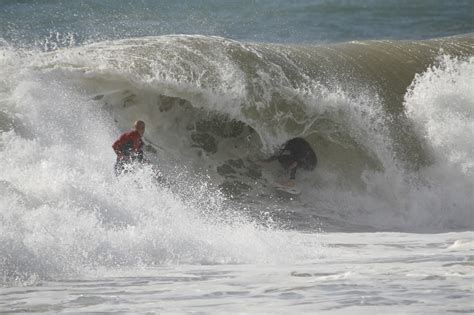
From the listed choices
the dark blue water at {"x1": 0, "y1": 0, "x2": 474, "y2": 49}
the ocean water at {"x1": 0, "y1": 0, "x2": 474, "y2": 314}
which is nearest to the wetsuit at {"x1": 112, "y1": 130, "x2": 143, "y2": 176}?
the ocean water at {"x1": 0, "y1": 0, "x2": 474, "y2": 314}

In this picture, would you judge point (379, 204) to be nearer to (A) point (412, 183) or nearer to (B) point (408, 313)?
(A) point (412, 183)

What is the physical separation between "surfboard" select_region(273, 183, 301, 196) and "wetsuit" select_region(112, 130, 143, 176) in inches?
109

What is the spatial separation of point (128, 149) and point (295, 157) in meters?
3.20

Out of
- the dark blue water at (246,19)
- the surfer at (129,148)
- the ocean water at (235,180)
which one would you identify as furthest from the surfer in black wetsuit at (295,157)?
the dark blue water at (246,19)

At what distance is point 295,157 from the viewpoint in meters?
13.2

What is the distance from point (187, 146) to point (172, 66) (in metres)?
1.12

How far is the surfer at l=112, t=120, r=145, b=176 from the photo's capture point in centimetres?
1055

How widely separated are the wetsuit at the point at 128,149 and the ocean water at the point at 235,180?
20cm

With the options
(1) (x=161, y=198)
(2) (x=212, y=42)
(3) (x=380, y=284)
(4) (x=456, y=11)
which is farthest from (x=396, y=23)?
(3) (x=380, y=284)

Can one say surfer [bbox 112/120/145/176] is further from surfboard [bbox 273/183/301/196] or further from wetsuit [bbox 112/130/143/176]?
surfboard [bbox 273/183/301/196]

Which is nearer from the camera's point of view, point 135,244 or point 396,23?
point 135,244

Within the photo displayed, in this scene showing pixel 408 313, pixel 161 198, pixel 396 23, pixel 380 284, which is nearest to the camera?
pixel 408 313

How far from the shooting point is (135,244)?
8.24 meters

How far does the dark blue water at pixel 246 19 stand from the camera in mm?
25016
